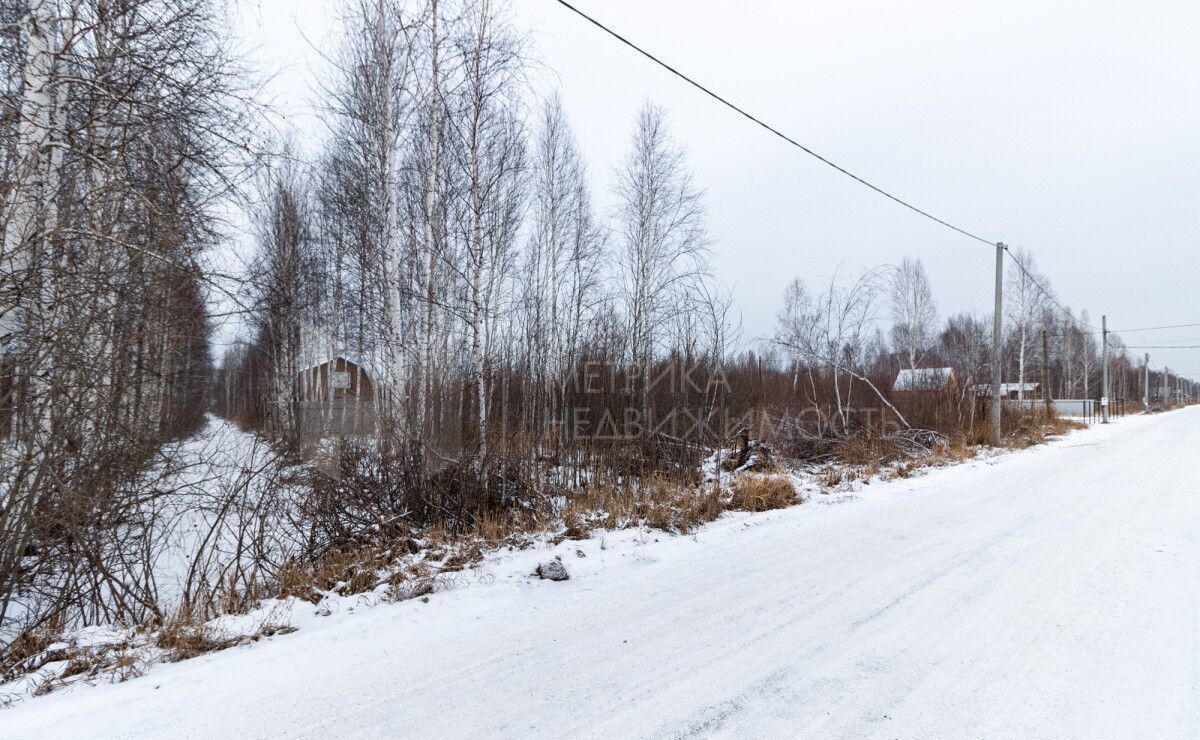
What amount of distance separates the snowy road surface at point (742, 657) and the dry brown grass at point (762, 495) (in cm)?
190

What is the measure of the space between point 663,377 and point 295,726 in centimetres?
680

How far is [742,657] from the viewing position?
288 centimetres

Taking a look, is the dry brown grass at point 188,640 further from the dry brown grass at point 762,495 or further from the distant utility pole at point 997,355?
the distant utility pole at point 997,355

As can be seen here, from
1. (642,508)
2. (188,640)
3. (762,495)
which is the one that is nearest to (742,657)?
(188,640)

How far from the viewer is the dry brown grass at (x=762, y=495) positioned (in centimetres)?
709

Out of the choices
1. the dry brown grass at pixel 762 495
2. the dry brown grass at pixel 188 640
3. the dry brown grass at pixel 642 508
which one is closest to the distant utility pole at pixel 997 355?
the dry brown grass at pixel 762 495

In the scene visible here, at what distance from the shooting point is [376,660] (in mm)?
2979

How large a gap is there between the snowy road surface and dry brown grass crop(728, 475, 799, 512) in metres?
1.90

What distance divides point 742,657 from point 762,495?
455 cm

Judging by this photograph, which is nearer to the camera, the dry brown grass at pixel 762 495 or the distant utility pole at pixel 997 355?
the dry brown grass at pixel 762 495

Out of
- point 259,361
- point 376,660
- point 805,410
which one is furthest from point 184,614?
point 259,361

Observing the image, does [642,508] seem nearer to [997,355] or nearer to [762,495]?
[762,495]

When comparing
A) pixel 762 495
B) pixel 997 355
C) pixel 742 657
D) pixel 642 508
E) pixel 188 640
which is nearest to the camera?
pixel 742 657

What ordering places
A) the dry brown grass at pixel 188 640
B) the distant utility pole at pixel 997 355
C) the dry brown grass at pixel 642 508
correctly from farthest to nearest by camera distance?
the distant utility pole at pixel 997 355 → the dry brown grass at pixel 642 508 → the dry brown grass at pixel 188 640
